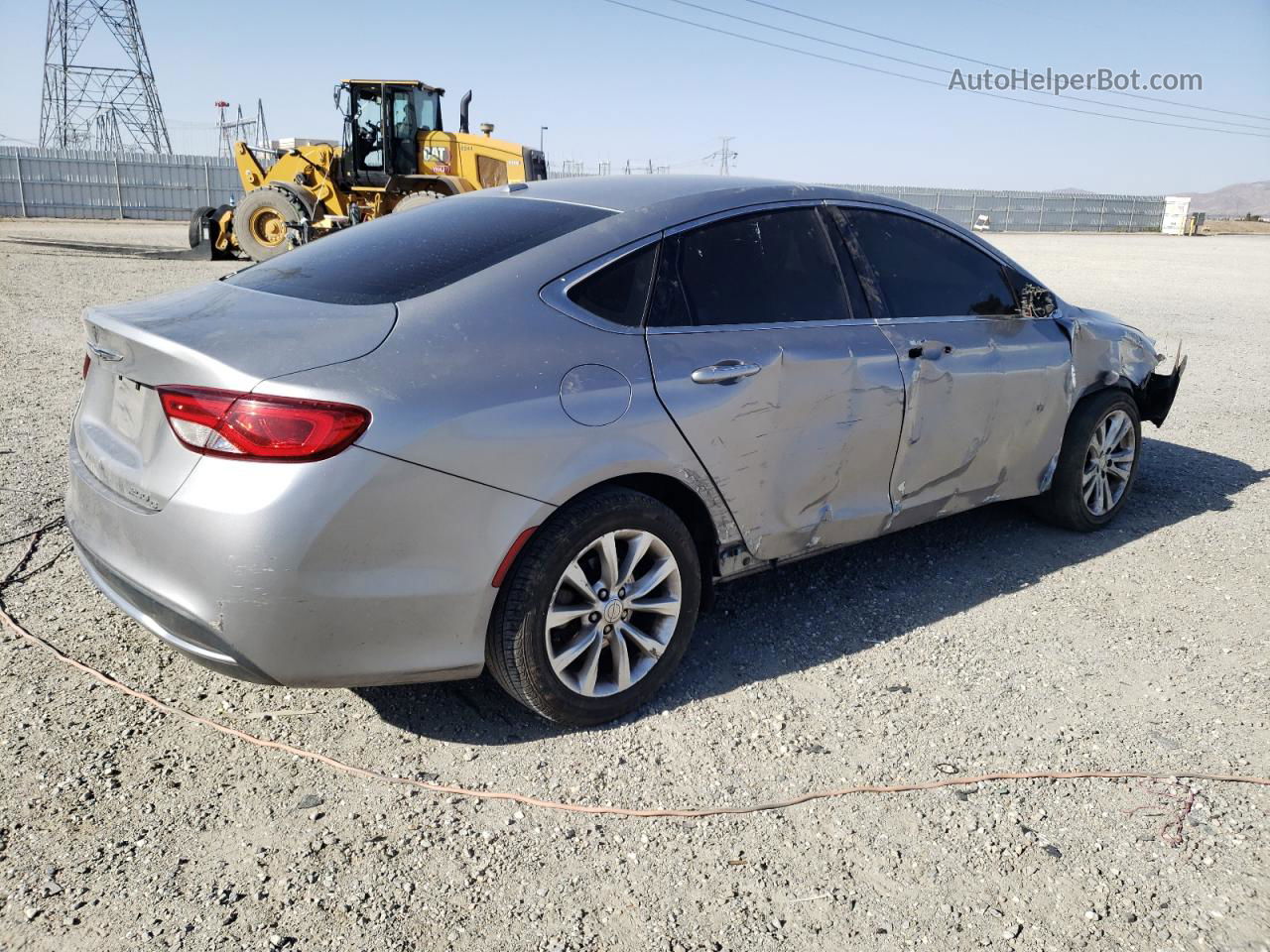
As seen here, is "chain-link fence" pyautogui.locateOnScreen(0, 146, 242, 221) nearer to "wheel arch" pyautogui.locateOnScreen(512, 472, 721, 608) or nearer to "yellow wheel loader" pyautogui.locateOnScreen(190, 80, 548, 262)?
"yellow wheel loader" pyautogui.locateOnScreen(190, 80, 548, 262)

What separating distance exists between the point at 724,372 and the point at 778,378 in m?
0.25

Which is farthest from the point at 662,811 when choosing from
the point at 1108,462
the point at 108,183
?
the point at 108,183

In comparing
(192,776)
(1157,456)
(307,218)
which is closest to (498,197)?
(192,776)

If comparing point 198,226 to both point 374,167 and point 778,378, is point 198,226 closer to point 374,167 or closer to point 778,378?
point 374,167

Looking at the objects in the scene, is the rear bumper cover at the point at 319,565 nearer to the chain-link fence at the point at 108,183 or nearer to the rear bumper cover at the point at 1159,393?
the rear bumper cover at the point at 1159,393

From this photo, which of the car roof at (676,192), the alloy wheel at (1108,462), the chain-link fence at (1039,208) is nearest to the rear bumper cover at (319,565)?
the car roof at (676,192)

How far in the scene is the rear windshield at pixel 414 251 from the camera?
10.2 ft

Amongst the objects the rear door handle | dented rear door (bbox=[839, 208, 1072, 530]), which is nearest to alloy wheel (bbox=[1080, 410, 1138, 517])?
dented rear door (bbox=[839, 208, 1072, 530])

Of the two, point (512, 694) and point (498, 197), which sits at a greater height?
point (498, 197)

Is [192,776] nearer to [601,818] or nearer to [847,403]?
[601,818]

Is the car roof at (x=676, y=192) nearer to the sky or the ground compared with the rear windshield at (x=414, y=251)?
nearer to the sky

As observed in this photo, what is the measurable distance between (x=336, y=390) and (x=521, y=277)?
0.76m

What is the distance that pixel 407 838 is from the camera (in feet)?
8.81

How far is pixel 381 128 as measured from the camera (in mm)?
18859
